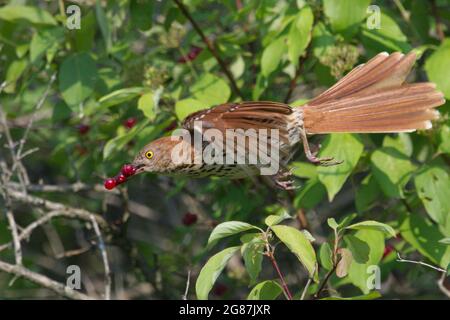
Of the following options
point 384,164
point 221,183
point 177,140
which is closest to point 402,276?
point 221,183

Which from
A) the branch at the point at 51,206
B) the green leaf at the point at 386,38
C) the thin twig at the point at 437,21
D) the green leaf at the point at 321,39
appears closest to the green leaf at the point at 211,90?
the green leaf at the point at 321,39

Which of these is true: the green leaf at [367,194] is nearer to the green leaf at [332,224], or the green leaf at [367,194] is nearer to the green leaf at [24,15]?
the green leaf at [332,224]

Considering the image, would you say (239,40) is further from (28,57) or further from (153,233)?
(153,233)

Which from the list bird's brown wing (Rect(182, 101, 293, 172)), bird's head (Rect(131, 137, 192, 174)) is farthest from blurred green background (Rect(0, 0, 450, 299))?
bird's brown wing (Rect(182, 101, 293, 172))

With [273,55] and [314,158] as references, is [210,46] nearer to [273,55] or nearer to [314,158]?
[273,55]

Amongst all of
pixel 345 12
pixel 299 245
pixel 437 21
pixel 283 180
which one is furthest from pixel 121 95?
pixel 437 21

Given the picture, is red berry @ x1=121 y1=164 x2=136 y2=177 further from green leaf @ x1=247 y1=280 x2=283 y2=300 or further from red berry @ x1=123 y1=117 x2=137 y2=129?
green leaf @ x1=247 y1=280 x2=283 y2=300
